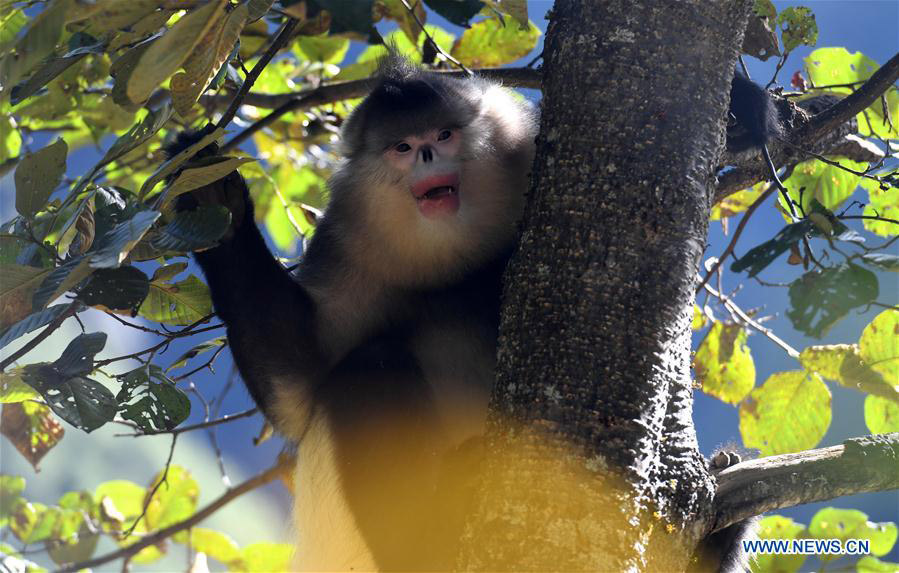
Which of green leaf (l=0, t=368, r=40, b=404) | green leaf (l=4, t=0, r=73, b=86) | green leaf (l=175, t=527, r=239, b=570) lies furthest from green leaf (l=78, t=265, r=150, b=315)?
green leaf (l=175, t=527, r=239, b=570)

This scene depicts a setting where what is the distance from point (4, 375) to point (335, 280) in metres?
1.26

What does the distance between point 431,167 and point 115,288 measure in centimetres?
138

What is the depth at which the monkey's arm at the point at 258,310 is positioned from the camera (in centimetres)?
299

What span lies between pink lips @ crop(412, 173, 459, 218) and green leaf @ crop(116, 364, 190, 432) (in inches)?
44.4

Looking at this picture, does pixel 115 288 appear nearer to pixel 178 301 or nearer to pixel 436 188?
pixel 178 301

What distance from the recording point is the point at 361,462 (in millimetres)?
2846

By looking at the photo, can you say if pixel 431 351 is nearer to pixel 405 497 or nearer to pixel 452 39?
pixel 405 497

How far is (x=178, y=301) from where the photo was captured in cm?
289

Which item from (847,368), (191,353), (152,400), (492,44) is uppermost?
(492,44)

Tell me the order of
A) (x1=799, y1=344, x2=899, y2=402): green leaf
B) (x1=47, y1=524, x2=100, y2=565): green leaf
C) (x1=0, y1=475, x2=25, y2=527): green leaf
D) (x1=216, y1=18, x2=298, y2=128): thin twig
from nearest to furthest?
1. (x1=216, y1=18, x2=298, y2=128): thin twig
2. (x1=799, y1=344, x2=899, y2=402): green leaf
3. (x1=0, y1=475, x2=25, y2=527): green leaf
4. (x1=47, y1=524, x2=100, y2=565): green leaf

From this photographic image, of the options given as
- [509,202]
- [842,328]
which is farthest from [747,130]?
[842,328]

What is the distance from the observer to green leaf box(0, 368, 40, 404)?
245cm

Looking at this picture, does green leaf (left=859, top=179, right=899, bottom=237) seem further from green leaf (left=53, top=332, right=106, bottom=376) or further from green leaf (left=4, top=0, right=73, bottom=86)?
green leaf (left=4, top=0, right=73, bottom=86)

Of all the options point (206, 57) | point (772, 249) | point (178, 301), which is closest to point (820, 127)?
point (772, 249)
